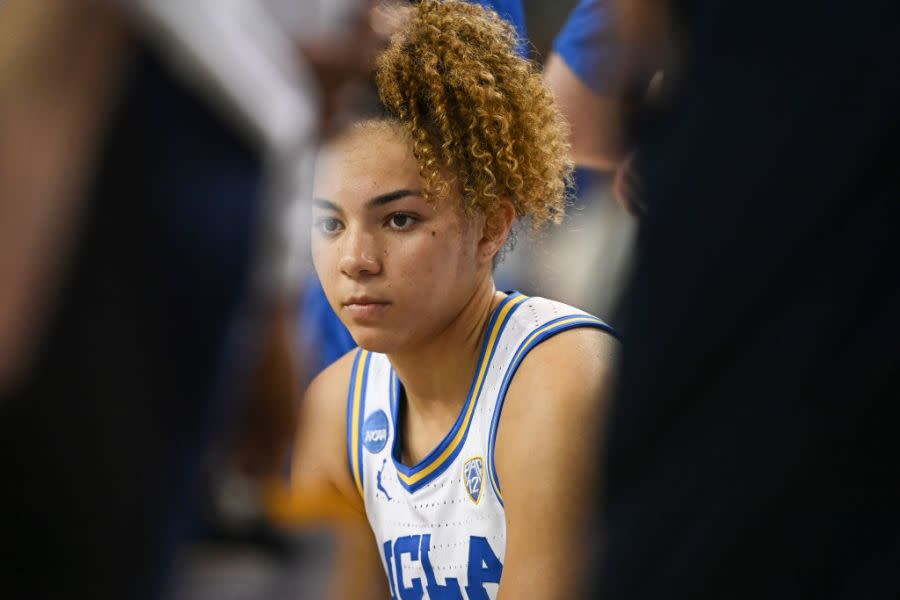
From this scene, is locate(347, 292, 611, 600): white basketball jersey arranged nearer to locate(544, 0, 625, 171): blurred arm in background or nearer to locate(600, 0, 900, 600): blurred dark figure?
locate(544, 0, 625, 171): blurred arm in background

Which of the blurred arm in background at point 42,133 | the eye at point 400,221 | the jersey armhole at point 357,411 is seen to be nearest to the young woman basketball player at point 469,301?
the eye at point 400,221

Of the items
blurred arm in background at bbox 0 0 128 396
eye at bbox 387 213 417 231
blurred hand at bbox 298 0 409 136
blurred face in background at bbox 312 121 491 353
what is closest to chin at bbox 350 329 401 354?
blurred face in background at bbox 312 121 491 353

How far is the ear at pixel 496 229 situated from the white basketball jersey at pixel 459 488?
9 centimetres

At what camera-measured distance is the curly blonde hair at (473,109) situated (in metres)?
0.88

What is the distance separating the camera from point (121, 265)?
2.29 ft

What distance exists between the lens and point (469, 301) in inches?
37.9

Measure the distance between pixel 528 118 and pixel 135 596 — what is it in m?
0.54

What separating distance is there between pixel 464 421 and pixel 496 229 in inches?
8.2

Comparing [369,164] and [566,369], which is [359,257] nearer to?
[369,164]

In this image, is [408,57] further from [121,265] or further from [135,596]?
[135,596]

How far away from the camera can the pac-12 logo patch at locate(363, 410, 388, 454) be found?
3.58 feet

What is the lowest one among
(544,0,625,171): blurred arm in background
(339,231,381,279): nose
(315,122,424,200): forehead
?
(339,231,381,279): nose

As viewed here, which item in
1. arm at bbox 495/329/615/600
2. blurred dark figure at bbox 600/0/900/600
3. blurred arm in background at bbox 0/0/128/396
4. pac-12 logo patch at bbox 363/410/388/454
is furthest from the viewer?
pac-12 logo patch at bbox 363/410/388/454

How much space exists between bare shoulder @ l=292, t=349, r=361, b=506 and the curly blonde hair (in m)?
0.33
